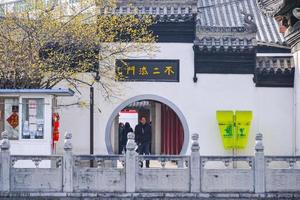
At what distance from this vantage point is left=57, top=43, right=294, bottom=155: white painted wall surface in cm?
2019

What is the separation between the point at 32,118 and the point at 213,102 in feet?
20.9

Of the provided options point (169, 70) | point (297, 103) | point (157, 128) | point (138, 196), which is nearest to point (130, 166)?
point (138, 196)

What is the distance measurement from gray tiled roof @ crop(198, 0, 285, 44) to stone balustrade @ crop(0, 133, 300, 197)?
9118 millimetres

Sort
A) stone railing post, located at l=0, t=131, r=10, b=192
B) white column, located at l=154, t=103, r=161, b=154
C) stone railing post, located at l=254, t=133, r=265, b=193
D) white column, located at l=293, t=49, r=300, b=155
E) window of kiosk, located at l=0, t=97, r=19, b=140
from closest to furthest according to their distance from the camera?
stone railing post, located at l=0, t=131, r=10, b=192 → stone railing post, located at l=254, t=133, r=265, b=193 → window of kiosk, located at l=0, t=97, r=19, b=140 → white column, located at l=293, t=49, r=300, b=155 → white column, located at l=154, t=103, r=161, b=154

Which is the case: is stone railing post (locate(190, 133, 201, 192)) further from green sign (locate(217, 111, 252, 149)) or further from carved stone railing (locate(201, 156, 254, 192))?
green sign (locate(217, 111, 252, 149))

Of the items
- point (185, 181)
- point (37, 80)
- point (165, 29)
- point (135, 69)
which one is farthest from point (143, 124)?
point (185, 181)

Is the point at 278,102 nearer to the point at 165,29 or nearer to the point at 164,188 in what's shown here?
the point at 165,29

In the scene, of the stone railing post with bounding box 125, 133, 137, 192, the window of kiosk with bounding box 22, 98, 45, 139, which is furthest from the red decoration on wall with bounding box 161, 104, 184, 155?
the stone railing post with bounding box 125, 133, 137, 192

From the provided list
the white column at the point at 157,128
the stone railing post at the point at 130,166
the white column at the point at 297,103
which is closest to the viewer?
the stone railing post at the point at 130,166

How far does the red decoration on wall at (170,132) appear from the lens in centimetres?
2462

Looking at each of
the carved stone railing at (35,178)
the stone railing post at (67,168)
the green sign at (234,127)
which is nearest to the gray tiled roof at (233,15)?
the green sign at (234,127)

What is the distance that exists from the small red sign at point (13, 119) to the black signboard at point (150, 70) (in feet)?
15.8

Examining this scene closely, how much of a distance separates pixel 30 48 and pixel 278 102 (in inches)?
302

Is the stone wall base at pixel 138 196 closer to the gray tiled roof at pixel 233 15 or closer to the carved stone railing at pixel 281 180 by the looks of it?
the carved stone railing at pixel 281 180
